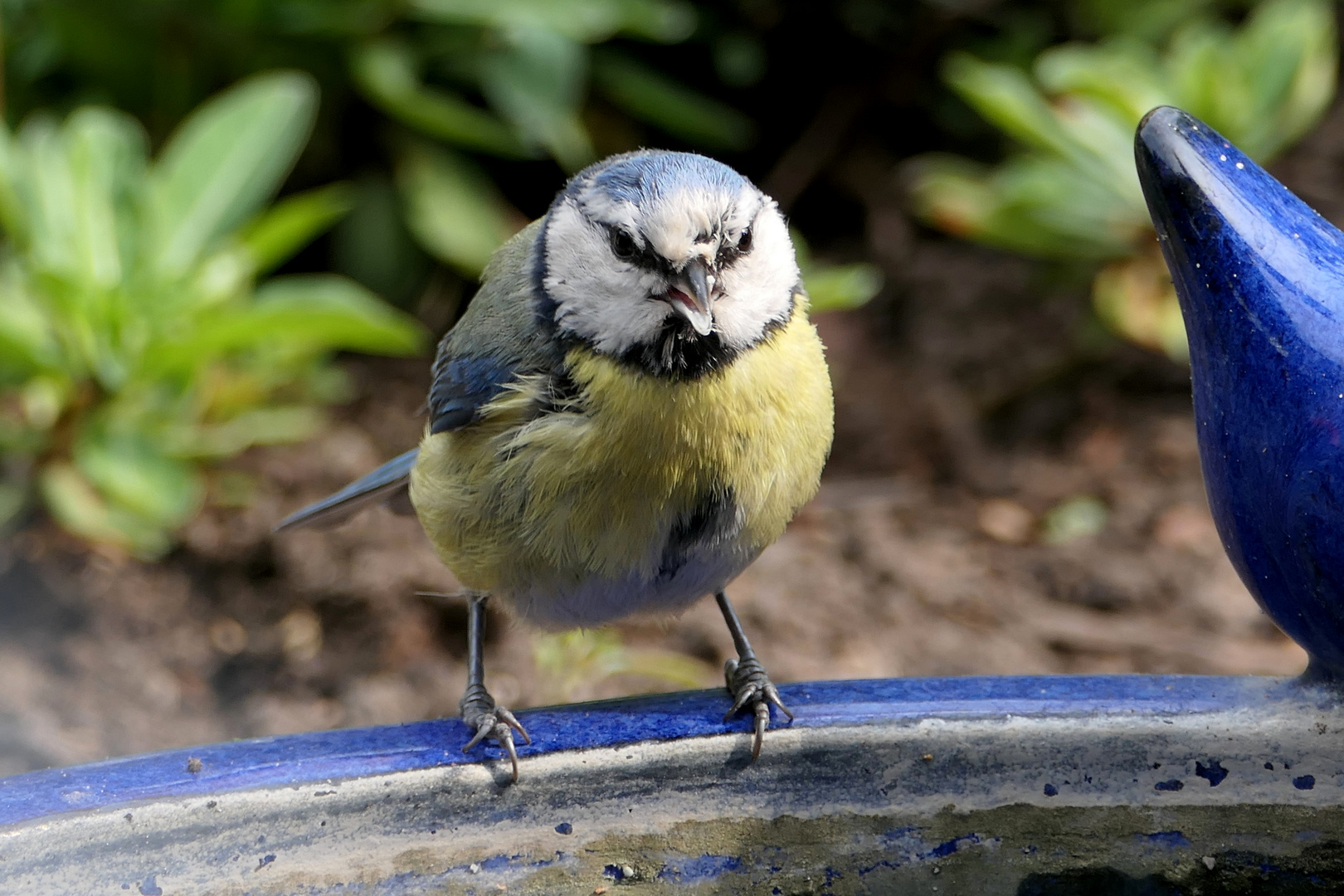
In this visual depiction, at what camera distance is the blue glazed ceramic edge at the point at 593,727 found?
4.55ft

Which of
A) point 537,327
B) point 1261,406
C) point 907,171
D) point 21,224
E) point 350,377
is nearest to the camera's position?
point 1261,406

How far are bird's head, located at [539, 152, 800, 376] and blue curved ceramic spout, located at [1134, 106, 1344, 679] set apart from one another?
1.58ft

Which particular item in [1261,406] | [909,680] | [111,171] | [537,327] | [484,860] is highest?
[111,171]

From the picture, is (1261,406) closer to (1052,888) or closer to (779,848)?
(1052,888)

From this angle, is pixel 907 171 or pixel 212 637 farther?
pixel 907 171

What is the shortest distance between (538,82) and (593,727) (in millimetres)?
2609

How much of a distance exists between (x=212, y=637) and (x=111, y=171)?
1.03 metres

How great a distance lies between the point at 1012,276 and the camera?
13.6ft

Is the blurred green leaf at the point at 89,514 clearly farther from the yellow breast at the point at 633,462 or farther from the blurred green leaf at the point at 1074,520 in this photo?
the blurred green leaf at the point at 1074,520

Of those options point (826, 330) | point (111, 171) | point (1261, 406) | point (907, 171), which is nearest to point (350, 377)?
point (111, 171)

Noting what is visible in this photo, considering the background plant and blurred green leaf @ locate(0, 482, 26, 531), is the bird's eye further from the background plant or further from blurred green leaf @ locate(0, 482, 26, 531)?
the background plant

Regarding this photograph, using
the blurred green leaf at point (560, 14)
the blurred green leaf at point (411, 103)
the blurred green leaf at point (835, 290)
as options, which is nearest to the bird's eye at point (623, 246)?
the blurred green leaf at point (835, 290)

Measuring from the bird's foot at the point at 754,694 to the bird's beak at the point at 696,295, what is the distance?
1.40 feet

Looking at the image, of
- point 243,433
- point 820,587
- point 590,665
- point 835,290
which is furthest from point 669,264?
point 243,433
